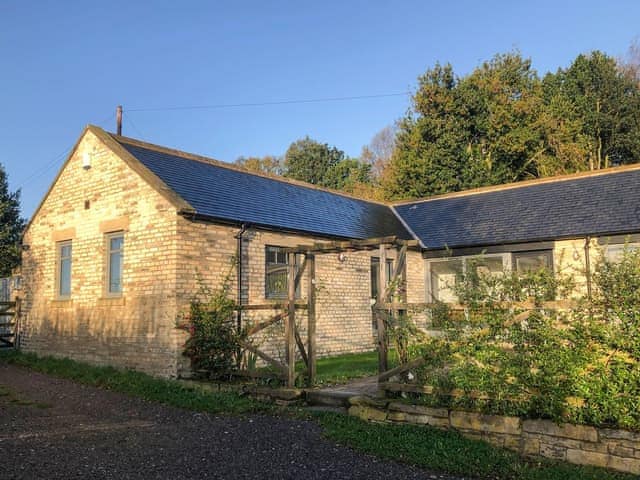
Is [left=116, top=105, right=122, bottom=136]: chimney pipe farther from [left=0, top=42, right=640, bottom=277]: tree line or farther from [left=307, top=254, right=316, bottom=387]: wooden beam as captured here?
[left=307, top=254, right=316, bottom=387]: wooden beam

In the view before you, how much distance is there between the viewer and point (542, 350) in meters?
6.32

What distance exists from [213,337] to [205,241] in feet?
7.09

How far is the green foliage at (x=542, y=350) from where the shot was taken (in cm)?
586

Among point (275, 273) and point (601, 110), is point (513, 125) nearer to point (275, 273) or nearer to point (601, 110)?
point (601, 110)

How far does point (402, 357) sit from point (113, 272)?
8.21 metres

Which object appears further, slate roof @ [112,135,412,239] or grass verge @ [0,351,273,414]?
slate roof @ [112,135,412,239]

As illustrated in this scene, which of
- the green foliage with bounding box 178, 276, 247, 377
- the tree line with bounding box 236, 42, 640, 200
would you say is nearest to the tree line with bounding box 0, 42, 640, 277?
the tree line with bounding box 236, 42, 640, 200

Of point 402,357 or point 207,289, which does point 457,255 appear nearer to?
point 207,289

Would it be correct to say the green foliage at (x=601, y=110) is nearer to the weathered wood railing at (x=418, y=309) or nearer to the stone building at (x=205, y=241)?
the stone building at (x=205, y=241)

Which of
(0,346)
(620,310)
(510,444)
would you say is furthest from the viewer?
(0,346)

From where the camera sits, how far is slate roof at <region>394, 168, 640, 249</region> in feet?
49.3

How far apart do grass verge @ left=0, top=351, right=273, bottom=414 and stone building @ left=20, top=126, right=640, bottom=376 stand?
0.38m

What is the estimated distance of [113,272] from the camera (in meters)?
13.2

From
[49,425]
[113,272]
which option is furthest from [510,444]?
[113,272]
